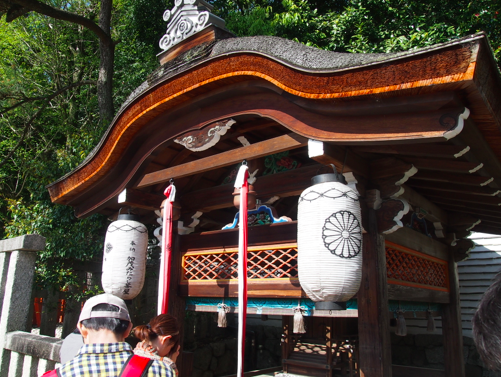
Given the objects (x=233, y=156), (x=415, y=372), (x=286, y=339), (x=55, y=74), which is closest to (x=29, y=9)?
(x=55, y=74)

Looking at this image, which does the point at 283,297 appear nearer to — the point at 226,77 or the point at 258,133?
the point at 258,133

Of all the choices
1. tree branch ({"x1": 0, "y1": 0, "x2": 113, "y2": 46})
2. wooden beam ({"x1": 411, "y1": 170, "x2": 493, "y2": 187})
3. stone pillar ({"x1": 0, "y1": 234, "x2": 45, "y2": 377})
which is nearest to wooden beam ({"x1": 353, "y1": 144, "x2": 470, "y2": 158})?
wooden beam ({"x1": 411, "y1": 170, "x2": 493, "y2": 187})

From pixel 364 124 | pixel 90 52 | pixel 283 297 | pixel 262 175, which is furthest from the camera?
pixel 90 52

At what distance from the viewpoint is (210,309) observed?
537 centimetres

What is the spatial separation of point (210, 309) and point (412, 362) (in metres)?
4.95

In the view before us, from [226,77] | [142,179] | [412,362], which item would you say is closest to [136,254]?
[142,179]

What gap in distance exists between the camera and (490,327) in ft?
4.13

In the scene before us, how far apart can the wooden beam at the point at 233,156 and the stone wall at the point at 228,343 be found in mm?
5101

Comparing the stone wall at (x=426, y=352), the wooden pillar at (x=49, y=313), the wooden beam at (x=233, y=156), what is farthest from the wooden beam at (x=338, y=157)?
the wooden pillar at (x=49, y=313)

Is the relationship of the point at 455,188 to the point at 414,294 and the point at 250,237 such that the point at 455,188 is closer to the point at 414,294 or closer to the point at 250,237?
the point at 414,294

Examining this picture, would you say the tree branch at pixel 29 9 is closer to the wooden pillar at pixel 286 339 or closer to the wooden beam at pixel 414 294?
the wooden pillar at pixel 286 339

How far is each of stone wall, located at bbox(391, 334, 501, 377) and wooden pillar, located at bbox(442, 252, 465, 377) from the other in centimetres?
223

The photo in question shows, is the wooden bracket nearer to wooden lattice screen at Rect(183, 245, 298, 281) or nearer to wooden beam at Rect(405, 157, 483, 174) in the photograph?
wooden lattice screen at Rect(183, 245, 298, 281)

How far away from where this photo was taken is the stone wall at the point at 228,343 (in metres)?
9.31
